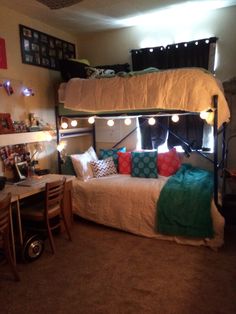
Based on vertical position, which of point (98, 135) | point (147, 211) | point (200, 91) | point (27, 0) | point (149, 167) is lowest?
point (147, 211)

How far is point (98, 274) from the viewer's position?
7.67ft

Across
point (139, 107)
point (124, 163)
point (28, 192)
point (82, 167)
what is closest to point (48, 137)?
point (82, 167)

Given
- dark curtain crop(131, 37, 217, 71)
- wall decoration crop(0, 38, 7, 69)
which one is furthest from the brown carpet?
dark curtain crop(131, 37, 217, 71)

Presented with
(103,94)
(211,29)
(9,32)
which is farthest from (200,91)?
(9,32)

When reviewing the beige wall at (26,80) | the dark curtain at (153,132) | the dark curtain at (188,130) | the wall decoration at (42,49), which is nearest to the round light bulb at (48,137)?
the beige wall at (26,80)

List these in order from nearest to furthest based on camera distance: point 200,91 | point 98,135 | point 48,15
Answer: point 200,91 < point 48,15 < point 98,135

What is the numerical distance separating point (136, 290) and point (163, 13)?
3.22 metres

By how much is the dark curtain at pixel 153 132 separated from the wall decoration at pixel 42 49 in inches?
59.9

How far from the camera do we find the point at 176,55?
11.9 feet

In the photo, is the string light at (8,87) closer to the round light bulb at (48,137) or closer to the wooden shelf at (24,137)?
the wooden shelf at (24,137)

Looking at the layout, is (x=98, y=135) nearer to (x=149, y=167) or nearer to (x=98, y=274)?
(x=149, y=167)

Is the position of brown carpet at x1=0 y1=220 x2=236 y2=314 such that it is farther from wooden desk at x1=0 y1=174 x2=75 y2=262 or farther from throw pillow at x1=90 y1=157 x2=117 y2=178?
throw pillow at x1=90 y1=157 x2=117 y2=178

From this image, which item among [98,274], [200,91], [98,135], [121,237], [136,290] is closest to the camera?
[136,290]

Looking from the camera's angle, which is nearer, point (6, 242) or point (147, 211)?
point (6, 242)
